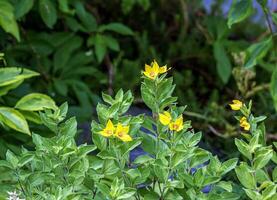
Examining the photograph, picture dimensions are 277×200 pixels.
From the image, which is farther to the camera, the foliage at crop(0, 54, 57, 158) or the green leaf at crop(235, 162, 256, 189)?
the foliage at crop(0, 54, 57, 158)

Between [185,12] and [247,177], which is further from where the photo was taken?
[185,12]

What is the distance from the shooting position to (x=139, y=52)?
397 centimetres

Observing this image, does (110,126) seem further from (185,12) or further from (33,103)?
(185,12)

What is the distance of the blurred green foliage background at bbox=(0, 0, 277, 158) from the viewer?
3012 mm

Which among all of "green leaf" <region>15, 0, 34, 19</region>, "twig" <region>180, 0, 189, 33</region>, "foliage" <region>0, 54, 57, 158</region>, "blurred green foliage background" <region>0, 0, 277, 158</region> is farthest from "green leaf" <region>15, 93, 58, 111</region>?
"twig" <region>180, 0, 189, 33</region>

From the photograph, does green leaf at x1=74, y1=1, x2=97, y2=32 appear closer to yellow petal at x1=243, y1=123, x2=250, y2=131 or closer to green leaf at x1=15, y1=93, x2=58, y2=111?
green leaf at x1=15, y1=93, x2=58, y2=111

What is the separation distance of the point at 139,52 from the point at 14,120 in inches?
71.9

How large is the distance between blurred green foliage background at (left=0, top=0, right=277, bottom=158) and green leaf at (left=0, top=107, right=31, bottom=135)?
34 cm

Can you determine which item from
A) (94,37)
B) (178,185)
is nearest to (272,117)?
(94,37)

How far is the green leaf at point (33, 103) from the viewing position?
2.32 meters

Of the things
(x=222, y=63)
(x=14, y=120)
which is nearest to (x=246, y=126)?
(x=14, y=120)

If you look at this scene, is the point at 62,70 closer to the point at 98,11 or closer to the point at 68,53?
the point at 68,53

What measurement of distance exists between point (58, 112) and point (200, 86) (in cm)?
219

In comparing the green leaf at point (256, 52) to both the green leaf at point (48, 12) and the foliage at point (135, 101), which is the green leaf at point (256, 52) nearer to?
the foliage at point (135, 101)
